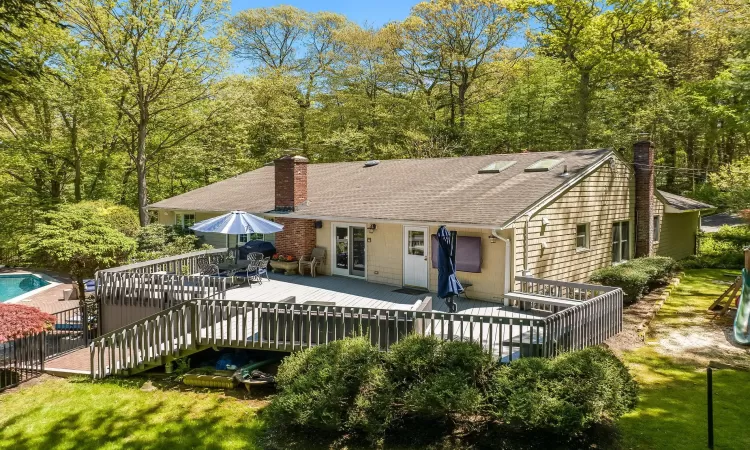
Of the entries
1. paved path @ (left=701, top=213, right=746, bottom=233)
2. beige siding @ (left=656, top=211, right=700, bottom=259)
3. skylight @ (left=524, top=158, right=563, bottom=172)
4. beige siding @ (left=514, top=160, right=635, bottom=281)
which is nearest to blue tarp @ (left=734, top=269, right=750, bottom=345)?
beige siding @ (left=514, top=160, right=635, bottom=281)

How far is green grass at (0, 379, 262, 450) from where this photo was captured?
7.01m

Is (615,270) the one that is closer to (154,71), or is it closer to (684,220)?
(684,220)

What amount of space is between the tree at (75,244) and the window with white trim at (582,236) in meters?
14.4

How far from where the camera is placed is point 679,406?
7.32 metres

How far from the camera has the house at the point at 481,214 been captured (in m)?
11.9

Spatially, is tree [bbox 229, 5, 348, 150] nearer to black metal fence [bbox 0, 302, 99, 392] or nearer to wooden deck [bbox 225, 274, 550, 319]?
wooden deck [bbox 225, 274, 550, 319]

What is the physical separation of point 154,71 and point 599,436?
24.8 meters

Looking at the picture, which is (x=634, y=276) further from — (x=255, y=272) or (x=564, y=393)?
(x=255, y=272)

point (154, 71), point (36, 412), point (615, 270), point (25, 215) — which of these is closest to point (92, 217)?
point (36, 412)

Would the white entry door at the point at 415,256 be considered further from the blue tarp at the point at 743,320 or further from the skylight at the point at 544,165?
the blue tarp at the point at 743,320

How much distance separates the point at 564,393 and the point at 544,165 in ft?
32.9

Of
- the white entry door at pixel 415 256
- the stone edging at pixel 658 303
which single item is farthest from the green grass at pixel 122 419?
the stone edging at pixel 658 303

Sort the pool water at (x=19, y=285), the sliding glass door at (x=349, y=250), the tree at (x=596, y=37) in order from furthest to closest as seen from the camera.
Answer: the tree at (x=596, y=37)
the pool water at (x=19, y=285)
the sliding glass door at (x=349, y=250)

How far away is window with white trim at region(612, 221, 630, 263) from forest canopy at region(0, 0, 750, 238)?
7.01 meters
